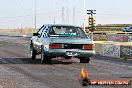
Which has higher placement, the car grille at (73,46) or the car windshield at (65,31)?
the car windshield at (65,31)

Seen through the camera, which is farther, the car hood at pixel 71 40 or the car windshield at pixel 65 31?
the car windshield at pixel 65 31

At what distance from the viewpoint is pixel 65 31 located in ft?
55.2

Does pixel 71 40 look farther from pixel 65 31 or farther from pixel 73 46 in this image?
pixel 65 31

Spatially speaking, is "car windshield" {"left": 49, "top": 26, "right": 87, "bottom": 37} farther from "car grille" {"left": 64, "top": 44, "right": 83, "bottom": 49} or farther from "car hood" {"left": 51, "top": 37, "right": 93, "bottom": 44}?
"car grille" {"left": 64, "top": 44, "right": 83, "bottom": 49}

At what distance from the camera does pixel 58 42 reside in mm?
15977

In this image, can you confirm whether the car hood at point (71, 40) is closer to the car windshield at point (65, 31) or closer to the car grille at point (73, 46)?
the car grille at point (73, 46)

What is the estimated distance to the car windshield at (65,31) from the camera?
16719 millimetres

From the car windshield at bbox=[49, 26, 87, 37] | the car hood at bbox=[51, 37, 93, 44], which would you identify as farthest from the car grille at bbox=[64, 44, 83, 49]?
the car windshield at bbox=[49, 26, 87, 37]

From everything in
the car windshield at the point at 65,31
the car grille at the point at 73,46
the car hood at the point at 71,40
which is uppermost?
the car windshield at the point at 65,31

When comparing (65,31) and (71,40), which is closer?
(71,40)

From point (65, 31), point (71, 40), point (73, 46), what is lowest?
point (73, 46)

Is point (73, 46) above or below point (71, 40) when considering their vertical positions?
below

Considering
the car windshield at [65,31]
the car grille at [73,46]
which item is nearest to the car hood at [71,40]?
the car grille at [73,46]

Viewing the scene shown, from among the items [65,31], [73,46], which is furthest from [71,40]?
[65,31]
